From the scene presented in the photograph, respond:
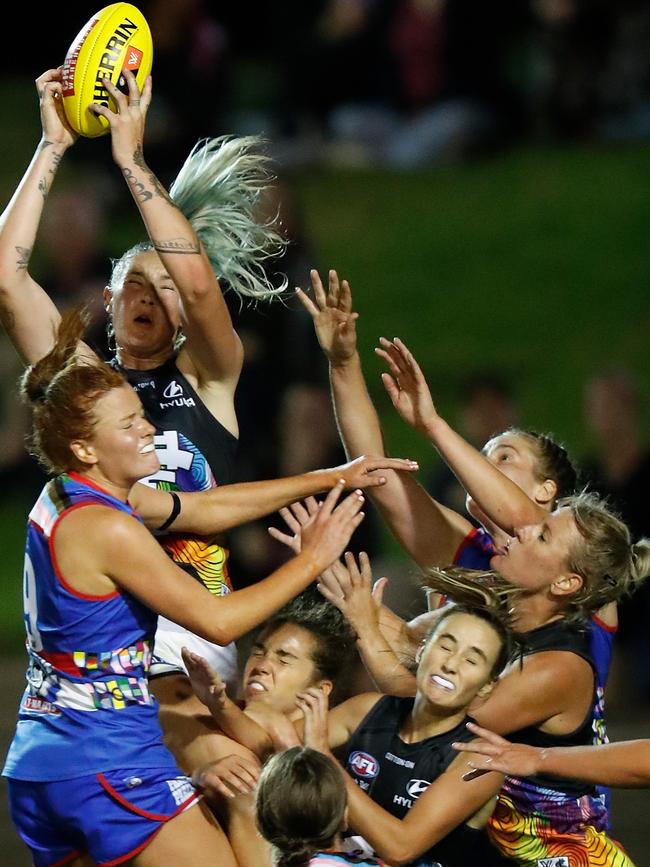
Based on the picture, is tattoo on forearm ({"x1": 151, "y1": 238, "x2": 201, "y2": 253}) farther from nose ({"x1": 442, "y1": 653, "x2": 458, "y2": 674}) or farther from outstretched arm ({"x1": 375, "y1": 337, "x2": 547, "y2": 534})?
nose ({"x1": 442, "y1": 653, "x2": 458, "y2": 674})

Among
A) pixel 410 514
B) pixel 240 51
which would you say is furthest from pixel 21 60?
pixel 410 514

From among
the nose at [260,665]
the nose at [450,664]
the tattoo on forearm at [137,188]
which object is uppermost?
the tattoo on forearm at [137,188]

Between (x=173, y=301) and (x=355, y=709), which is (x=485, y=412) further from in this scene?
(x=355, y=709)

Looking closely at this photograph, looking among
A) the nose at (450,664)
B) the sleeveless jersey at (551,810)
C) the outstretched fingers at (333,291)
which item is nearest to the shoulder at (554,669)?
the sleeveless jersey at (551,810)

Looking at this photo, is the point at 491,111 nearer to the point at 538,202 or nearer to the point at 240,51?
the point at 538,202

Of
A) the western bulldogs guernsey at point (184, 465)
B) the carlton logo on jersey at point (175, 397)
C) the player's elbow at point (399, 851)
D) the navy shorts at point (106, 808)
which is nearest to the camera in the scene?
the navy shorts at point (106, 808)

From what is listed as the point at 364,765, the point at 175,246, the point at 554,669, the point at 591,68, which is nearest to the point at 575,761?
the point at 554,669

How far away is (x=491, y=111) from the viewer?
1284cm

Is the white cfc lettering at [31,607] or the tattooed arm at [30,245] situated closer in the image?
the white cfc lettering at [31,607]

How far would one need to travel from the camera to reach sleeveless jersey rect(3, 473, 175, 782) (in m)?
3.75

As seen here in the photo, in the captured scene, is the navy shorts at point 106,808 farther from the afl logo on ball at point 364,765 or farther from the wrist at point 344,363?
the wrist at point 344,363

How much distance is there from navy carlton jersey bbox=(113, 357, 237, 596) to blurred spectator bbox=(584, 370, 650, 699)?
3188 mm

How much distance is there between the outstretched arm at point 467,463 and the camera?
451 cm

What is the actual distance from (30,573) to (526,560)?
1.43 m
